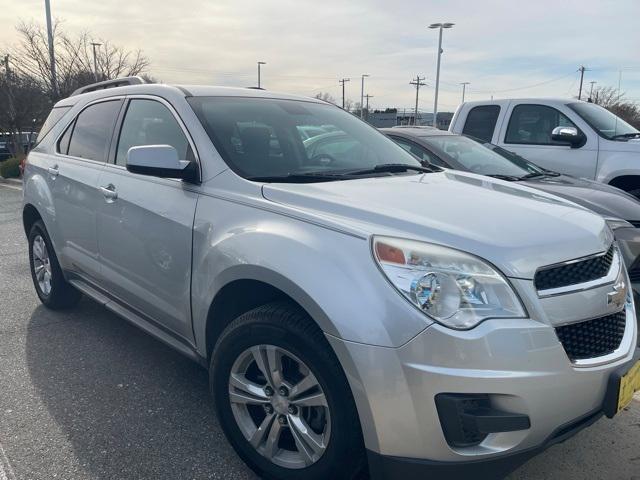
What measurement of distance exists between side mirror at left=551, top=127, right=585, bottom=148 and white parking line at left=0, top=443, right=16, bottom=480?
585cm

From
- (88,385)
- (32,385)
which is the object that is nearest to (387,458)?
(88,385)

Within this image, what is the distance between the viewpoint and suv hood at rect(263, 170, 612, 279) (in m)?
2.00

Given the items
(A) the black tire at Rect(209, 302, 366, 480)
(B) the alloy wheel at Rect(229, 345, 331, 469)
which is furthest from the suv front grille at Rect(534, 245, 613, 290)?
(B) the alloy wheel at Rect(229, 345, 331, 469)

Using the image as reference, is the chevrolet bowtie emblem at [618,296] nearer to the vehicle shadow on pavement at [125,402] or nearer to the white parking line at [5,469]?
the vehicle shadow on pavement at [125,402]

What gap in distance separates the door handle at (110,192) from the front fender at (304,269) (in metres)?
0.91

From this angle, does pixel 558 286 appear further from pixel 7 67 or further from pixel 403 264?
pixel 7 67

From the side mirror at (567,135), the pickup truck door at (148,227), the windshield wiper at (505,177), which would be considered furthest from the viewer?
the side mirror at (567,135)

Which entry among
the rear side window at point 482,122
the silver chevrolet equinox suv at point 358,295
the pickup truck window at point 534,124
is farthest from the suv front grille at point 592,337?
the rear side window at point 482,122

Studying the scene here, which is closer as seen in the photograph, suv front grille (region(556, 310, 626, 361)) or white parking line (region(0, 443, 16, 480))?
suv front grille (region(556, 310, 626, 361))

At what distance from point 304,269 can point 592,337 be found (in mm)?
1107

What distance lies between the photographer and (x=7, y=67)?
1892 cm

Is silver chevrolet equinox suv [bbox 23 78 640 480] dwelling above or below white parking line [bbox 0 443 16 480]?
above

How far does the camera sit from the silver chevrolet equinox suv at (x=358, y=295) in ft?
6.11

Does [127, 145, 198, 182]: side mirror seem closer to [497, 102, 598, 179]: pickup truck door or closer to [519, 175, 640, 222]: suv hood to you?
[519, 175, 640, 222]: suv hood
